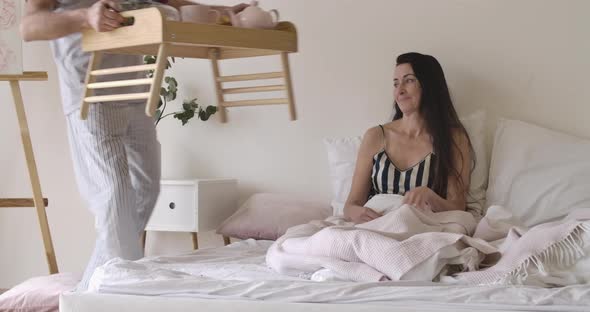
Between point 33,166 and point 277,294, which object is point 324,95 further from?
point 277,294

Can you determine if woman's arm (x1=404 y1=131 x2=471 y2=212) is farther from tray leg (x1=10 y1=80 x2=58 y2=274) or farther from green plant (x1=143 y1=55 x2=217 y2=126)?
tray leg (x1=10 y1=80 x2=58 y2=274)

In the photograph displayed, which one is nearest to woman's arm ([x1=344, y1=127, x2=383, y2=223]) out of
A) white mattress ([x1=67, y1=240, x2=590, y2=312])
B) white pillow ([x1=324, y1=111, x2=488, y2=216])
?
white pillow ([x1=324, y1=111, x2=488, y2=216])

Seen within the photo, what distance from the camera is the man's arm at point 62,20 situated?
2029 millimetres

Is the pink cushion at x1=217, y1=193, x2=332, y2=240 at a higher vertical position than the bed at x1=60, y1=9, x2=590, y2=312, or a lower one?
lower

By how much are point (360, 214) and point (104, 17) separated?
1073 mm

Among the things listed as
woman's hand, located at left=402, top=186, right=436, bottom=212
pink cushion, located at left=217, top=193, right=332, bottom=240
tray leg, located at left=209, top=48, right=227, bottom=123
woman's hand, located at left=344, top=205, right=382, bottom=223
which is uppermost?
tray leg, located at left=209, top=48, right=227, bottom=123

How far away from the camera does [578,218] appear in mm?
1981

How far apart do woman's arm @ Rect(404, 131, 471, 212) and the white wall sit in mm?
284

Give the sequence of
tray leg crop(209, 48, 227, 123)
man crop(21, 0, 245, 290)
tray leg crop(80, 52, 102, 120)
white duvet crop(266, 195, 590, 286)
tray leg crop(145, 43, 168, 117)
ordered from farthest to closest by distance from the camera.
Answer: tray leg crop(209, 48, 227, 123) < man crop(21, 0, 245, 290) < tray leg crop(80, 52, 102, 120) < tray leg crop(145, 43, 168, 117) < white duvet crop(266, 195, 590, 286)

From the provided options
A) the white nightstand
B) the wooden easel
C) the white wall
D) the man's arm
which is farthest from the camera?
the wooden easel

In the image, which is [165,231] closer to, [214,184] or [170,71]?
[214,184]

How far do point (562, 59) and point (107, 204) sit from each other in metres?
1.72

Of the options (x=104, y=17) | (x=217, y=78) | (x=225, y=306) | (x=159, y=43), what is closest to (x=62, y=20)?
(x=104, y=17)

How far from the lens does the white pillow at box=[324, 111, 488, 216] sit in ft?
9.37
